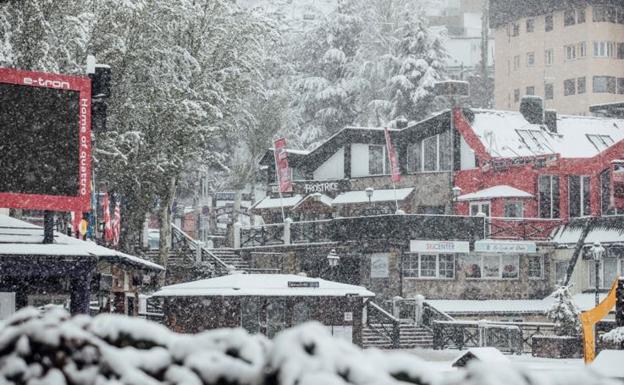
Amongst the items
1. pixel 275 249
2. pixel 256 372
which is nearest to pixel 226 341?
pixel 256 372

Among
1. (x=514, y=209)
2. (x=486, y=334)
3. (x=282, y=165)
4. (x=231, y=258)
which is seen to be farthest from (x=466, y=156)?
(x=486, y=334)

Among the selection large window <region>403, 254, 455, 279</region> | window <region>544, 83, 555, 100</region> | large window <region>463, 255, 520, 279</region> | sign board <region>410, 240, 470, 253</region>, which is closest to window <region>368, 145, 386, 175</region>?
large window <region>403, 254, 455, 279</region>

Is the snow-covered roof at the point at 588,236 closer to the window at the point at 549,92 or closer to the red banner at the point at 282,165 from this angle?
the red banner at the point at 282,165

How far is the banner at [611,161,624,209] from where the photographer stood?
49.4 m

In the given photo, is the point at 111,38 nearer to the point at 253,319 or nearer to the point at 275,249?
the point at 253,319

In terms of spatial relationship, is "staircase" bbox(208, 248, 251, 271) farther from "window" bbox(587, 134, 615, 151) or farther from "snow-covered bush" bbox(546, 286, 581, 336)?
"window" bbox(587, 134, 615, 151)

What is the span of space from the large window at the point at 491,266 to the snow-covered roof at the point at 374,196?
541 cm

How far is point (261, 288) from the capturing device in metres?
34.4

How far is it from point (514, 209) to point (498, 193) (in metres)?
1.30

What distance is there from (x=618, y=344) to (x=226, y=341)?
21665mm

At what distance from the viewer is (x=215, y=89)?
46.7 m

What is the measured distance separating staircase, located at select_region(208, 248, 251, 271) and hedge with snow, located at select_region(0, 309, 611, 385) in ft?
154

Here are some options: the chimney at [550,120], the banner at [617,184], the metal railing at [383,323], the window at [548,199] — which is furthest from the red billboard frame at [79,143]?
the chimney at [550,120]

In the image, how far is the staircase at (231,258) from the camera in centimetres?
5150
